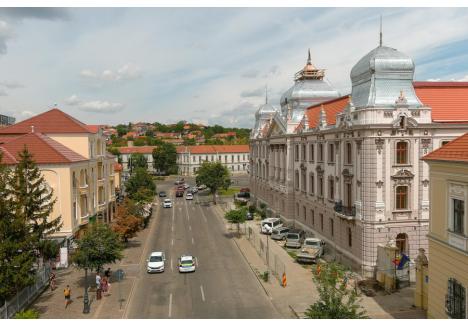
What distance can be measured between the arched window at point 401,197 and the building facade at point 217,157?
10332cm

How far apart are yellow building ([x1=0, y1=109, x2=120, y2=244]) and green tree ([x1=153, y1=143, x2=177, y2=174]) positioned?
78.5 m

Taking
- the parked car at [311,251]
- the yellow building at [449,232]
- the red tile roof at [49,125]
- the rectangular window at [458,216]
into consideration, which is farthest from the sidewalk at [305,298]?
the red tile roof at [49,125]

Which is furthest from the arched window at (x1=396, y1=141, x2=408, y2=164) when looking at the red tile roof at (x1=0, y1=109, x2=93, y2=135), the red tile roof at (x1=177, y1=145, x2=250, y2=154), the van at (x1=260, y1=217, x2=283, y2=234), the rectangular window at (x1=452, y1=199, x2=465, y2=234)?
the red tile roof at (x1=177, y1=145, x2=250, y2=154)

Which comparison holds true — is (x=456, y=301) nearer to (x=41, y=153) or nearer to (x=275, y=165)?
(x=41, y=153)

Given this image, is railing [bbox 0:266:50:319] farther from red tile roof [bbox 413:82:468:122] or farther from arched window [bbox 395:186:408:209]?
red tile roof [bbox 413:82:468:122]

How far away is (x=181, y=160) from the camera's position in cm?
13938

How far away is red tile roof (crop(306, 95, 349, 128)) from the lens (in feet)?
128

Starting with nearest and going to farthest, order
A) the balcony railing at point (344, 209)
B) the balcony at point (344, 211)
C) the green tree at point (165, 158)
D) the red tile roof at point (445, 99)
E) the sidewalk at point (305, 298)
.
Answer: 1. the sidewalk at point (305, 298)
2. the red tile roof at point (445, 99)
3. the balcony at point (344, 211)
4. the balcony railing at point (344, 209)
5. the green tree at point (165, 158)

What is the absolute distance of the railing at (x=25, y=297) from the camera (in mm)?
23112

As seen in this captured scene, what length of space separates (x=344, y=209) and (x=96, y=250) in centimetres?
1771

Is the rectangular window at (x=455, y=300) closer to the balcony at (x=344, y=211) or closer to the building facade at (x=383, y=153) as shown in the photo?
the building facade at (x=383, y=153)

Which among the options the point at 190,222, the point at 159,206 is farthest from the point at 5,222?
the point at 159,206

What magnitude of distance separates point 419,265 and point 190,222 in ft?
116

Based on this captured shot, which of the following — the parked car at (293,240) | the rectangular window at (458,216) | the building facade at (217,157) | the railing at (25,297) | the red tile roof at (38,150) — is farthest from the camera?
the building facade at (217,157)
